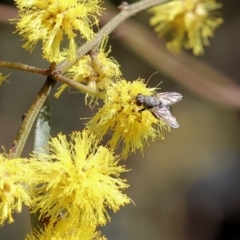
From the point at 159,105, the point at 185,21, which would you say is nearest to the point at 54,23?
the point at 159,105

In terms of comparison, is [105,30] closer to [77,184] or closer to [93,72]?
[93,72]

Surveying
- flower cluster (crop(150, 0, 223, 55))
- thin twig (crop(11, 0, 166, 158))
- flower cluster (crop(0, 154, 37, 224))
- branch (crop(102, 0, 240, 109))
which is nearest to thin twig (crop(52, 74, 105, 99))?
thin twig (crop(11, 0, 166, 158))

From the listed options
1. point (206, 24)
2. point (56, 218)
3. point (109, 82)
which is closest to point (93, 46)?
point (109, 82)

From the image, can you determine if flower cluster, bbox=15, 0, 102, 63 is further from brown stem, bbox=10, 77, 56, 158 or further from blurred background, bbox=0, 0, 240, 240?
blurred background, bbox=0, 0, 240, 240

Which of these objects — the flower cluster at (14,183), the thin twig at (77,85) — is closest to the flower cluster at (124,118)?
the thin twig at (77,85)

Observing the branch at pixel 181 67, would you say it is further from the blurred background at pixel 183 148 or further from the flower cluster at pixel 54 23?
the flower cluster at pixel 54 23

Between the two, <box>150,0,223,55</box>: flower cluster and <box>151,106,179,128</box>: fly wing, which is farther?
<box>150,0,223,55</box>: flower cluster
